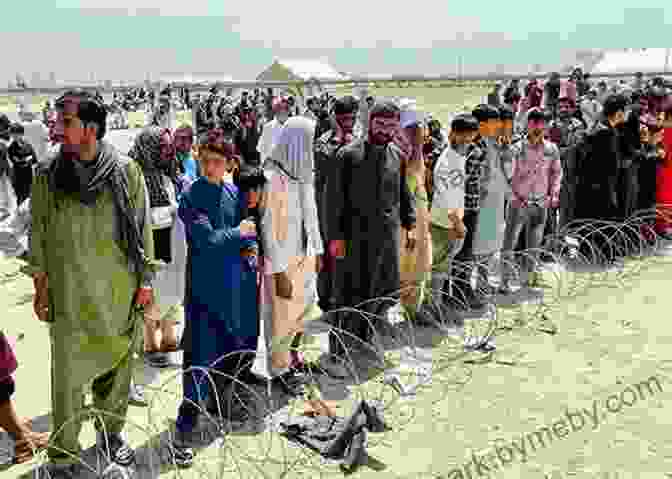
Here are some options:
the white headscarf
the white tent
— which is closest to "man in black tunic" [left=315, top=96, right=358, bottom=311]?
the white headscarf

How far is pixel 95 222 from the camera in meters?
3.56

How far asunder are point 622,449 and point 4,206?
411 inches

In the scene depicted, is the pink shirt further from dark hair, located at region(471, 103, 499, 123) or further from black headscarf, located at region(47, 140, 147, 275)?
black headscarf, located at region(47, 140, 147, 275)

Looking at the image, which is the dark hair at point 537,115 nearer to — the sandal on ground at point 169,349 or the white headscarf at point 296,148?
the white headscarf at point 296,148

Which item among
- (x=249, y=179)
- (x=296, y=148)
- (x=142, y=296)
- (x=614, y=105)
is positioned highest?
(x=614, y=105)

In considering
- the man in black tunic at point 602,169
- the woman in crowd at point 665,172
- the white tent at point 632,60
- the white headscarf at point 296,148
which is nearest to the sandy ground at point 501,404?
the white headscarf at point 296,148

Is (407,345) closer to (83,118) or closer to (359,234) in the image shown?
(359,234)

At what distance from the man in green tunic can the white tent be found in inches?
1160

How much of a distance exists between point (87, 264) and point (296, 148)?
5.29ft

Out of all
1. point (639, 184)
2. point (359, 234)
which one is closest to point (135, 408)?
point (359, 234)

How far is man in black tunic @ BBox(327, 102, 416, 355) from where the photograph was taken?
16.6ft

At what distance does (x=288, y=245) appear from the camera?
4629mm

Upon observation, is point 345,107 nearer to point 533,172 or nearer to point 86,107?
point 533,172

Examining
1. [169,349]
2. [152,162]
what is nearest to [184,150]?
[152,162]
